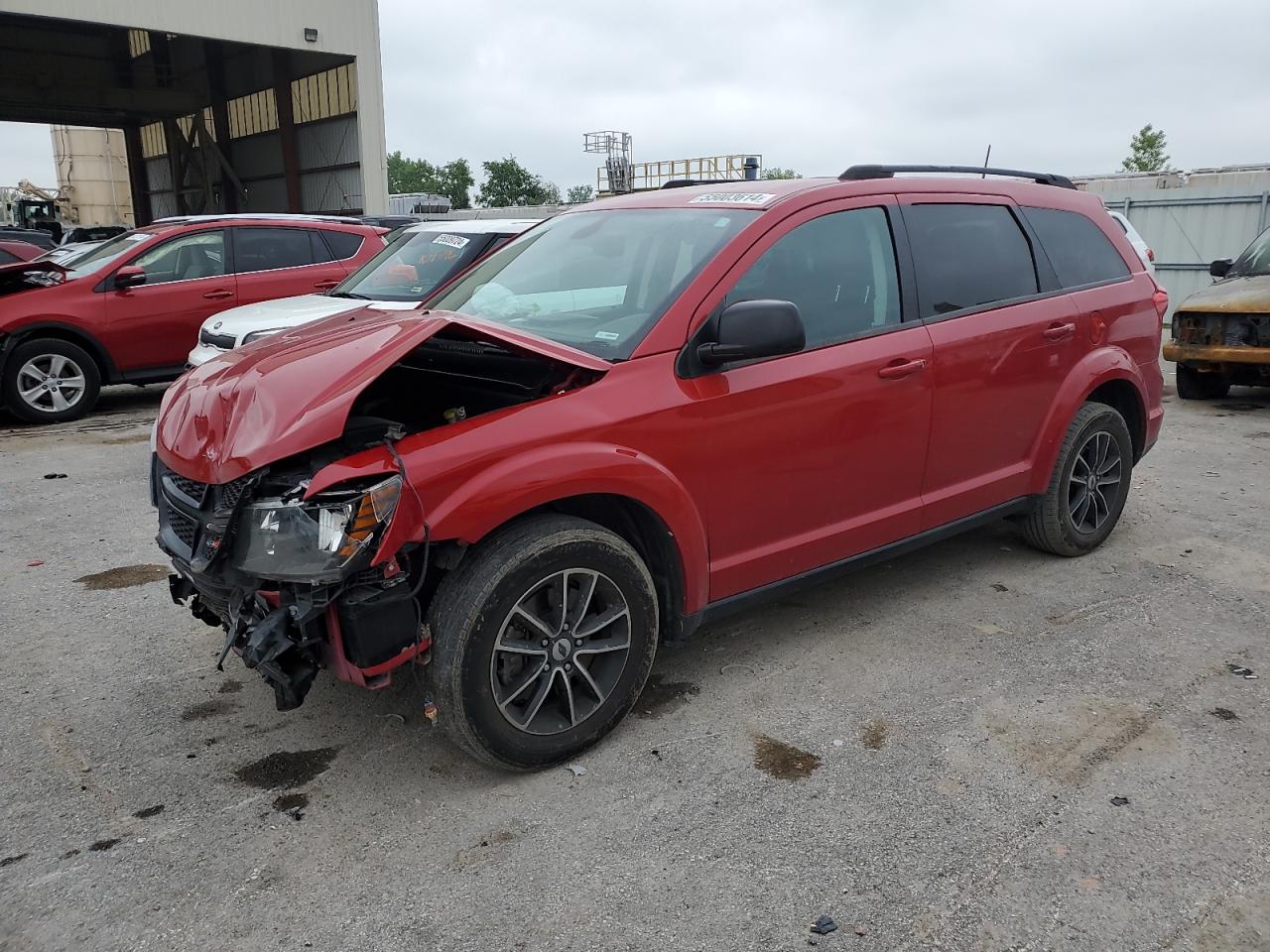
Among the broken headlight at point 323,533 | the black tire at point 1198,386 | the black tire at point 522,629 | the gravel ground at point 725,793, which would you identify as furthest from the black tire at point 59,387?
the black tire at point 1198,386

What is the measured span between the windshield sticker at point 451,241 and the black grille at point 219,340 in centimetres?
174

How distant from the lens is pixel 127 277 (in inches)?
352

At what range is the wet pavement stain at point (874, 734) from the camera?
3268mm

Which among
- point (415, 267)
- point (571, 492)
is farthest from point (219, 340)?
point (571, 492)

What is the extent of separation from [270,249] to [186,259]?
0.78 metres

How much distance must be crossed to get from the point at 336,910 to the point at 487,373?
1818mm

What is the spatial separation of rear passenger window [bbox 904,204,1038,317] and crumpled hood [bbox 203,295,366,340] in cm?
393

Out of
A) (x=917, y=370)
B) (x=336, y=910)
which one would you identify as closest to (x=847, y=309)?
(x=917, y=370)

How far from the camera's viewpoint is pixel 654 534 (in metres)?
3.33

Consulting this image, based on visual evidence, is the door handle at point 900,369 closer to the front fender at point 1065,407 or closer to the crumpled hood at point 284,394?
the front fender at point 1065,407

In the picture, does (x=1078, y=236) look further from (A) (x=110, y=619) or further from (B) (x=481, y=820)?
(A) (x=110, y=619)

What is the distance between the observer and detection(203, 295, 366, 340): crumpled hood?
6762mm

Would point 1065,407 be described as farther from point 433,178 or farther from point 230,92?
point 433,178

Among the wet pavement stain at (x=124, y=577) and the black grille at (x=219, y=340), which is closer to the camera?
the wet pavement stain at (x=124, y=577)
